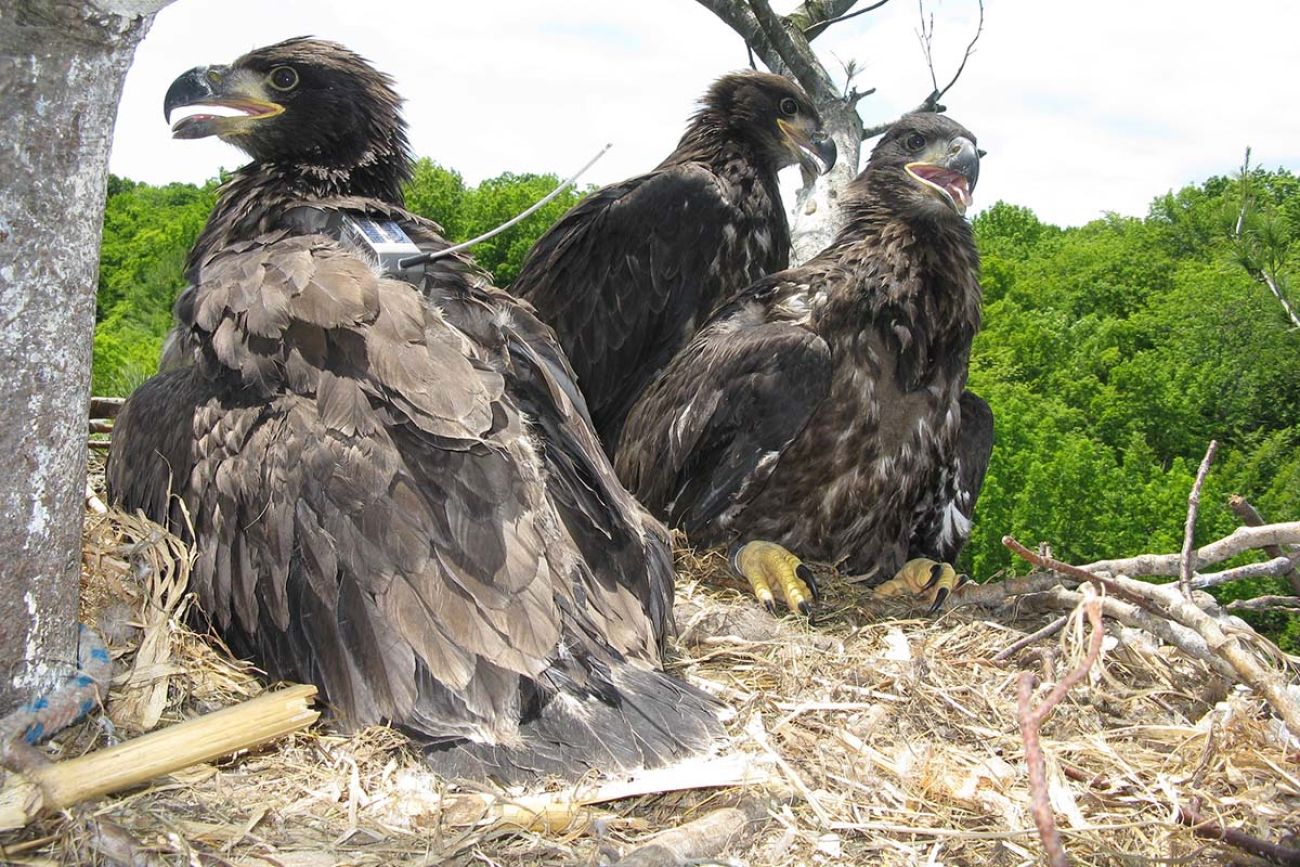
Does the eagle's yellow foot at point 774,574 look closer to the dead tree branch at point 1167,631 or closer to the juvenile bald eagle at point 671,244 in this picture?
the dead tree branch at point 1167,631

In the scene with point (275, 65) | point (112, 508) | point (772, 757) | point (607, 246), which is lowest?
point (772, 757)

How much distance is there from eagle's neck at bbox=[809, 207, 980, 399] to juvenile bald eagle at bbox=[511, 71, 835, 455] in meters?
0.97

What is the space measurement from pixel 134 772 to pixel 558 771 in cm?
84

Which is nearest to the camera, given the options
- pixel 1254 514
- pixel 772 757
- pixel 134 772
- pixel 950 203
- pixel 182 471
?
pixel 134 772

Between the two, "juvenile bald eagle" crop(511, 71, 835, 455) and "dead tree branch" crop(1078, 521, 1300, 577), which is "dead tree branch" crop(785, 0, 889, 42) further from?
"dead tree branch" crop(1078, 521, 1300, 577)

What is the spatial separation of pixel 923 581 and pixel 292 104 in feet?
9.82

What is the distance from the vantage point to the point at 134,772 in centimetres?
223

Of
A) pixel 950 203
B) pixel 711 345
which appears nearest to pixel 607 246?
pixel 711 345

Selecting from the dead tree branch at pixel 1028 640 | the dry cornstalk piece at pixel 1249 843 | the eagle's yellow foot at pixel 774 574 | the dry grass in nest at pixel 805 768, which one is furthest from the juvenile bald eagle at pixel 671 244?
the dry cornstalk piece at pixel 1249 843

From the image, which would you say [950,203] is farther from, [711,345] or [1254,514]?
[1254,514]

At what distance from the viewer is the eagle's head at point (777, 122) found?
566 centimetres

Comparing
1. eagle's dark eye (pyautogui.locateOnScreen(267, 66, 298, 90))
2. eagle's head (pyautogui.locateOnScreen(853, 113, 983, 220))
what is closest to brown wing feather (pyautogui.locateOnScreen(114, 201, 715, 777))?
eagle's dark eye (pyautogui.locateOnScreen(267, 66, 298, 90))

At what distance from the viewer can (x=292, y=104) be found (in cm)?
387

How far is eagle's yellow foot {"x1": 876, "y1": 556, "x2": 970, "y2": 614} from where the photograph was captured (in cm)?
448
